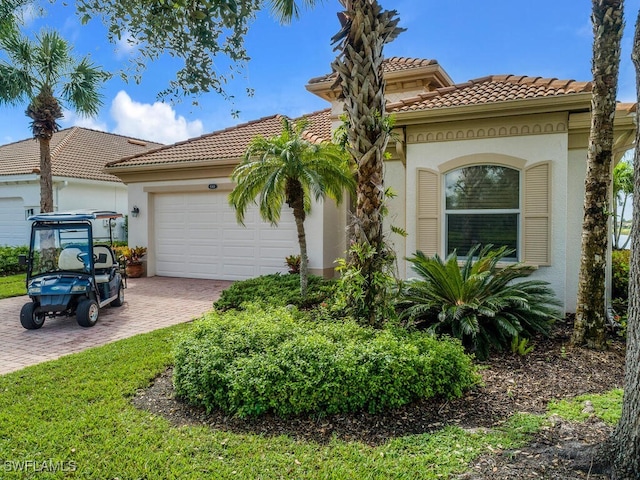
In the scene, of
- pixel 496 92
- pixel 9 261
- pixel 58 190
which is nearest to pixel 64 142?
pixel 58 190

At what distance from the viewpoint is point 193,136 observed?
15.8 m

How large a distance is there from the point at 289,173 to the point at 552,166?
4.89 m

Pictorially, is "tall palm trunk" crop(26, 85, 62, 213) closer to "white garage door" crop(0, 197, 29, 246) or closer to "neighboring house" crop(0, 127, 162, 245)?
"neighboring house" crop(0, 127, 162, 245)

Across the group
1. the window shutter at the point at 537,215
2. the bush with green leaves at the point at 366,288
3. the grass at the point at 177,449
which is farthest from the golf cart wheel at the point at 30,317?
the window shutter at the point at 537,215

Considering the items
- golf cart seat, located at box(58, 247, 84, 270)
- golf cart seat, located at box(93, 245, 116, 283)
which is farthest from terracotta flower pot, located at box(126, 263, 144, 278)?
golf cart seat, located at box(58, 247, 84, 270)

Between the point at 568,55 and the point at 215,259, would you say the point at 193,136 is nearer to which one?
the point at 215,259

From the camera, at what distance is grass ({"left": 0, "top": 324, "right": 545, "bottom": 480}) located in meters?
3.25

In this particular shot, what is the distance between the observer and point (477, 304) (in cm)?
635

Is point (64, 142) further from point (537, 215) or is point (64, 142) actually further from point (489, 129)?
point (537, 215)

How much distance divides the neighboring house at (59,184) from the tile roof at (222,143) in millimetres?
4741

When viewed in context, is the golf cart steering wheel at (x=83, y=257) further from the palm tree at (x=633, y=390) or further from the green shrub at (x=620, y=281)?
the green shrub at (x=620, y=281)

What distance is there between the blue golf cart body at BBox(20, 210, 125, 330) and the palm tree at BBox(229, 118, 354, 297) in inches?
115

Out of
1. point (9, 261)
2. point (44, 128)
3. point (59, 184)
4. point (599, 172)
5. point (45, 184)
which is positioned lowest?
point (9, 261)

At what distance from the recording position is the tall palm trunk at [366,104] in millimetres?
5375
